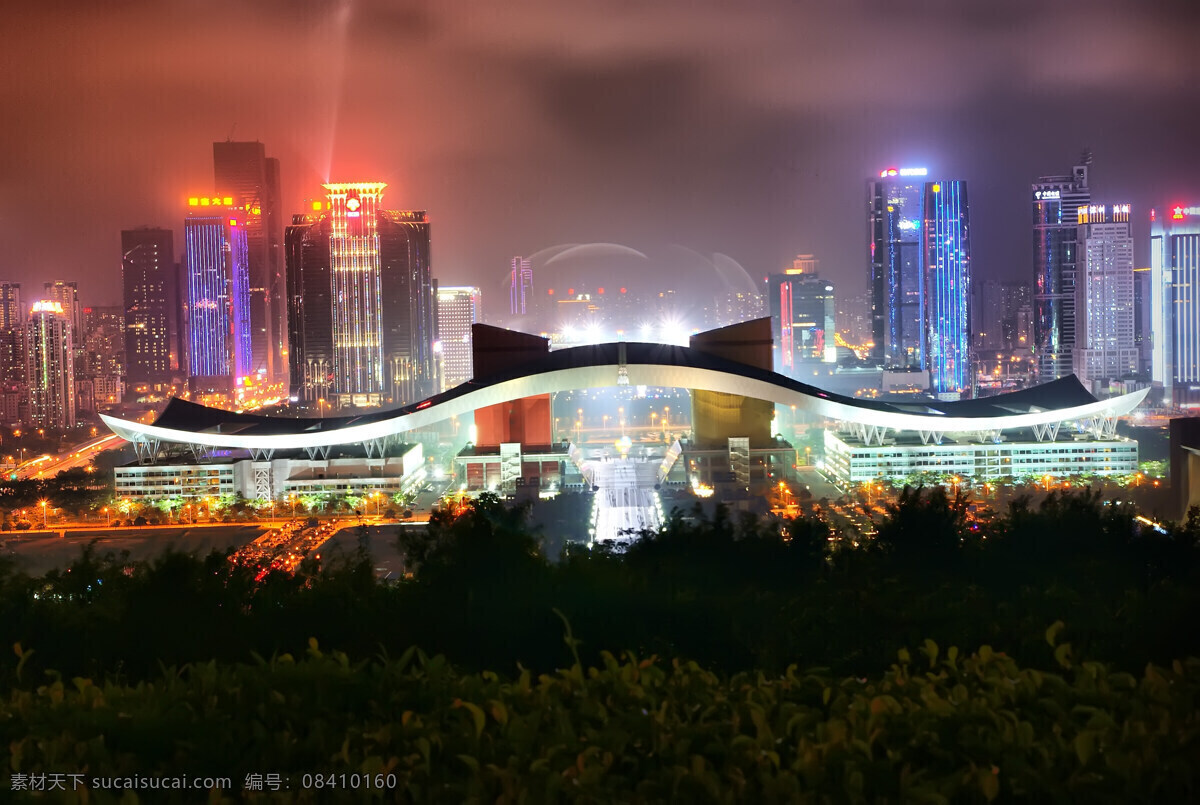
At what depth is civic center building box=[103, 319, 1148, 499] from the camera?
41.1 ft

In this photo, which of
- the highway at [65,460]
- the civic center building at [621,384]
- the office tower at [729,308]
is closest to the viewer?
the civic center building at [621,384]

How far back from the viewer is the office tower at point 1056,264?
86.2 feet

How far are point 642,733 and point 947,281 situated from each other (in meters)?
29.0

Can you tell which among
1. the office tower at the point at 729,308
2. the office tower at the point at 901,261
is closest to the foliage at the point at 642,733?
the office tower at the point at 729,308

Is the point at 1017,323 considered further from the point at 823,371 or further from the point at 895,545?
the point at 895,545

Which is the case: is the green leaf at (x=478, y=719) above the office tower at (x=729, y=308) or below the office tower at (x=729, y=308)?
below

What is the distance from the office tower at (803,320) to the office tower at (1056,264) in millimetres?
6391

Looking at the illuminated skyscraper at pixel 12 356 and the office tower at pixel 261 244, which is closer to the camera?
the illuminated skyscraper at pixel 12 356

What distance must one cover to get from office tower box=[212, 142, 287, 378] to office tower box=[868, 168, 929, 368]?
2348cm

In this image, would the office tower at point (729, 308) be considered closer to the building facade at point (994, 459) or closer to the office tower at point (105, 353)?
the office tower at point (105, 353)

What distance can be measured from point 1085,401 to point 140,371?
3027 cm

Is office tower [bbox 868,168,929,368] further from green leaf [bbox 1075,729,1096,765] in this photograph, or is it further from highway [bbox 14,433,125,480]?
green leaf [bbox 1075,729,1096,765]

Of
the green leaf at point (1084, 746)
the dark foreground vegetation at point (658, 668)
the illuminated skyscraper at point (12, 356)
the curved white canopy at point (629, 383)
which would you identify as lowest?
the dark foreground vegetation at point (658, 668)

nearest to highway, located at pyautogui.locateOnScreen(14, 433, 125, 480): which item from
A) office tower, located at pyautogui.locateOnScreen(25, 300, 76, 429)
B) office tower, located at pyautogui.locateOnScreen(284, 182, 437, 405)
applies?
office tower, located at pyautogui.locateOnScreen(25, 300, 76, 429)
